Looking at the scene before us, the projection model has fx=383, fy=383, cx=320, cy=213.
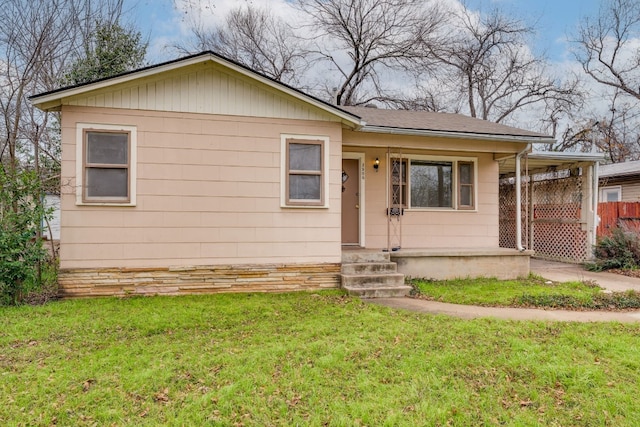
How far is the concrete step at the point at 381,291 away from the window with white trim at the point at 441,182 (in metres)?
2.70

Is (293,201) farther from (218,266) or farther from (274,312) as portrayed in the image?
(274,312)

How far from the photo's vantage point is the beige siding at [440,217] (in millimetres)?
8523

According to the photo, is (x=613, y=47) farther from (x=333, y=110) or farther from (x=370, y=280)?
(x=370, y=280)

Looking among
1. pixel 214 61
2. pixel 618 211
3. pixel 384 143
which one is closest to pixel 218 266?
pixel 214 61

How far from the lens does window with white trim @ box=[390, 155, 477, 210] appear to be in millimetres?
8812

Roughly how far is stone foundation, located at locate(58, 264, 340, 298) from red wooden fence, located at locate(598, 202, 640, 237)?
954cm

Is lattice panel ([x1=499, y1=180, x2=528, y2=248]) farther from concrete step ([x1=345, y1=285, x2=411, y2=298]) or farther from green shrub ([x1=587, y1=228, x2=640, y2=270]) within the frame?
concrete step ([x1=345, y1=285, x2=411, y2=298])

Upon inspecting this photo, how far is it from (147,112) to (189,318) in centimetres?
346

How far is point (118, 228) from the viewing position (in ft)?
20.2

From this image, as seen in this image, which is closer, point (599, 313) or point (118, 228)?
point (599, 313)

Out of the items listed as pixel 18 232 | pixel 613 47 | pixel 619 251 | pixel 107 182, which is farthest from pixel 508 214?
pixel 613 47

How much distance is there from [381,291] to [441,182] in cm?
368

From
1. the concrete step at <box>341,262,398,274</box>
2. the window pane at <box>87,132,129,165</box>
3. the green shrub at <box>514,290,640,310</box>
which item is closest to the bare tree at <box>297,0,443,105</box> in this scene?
the concrete step at <box>341,262,398,274</box>

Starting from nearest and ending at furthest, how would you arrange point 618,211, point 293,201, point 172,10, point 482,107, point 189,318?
point 189,318 < point 172,10 < point 293,201 < point 618,211 < point 482,107
